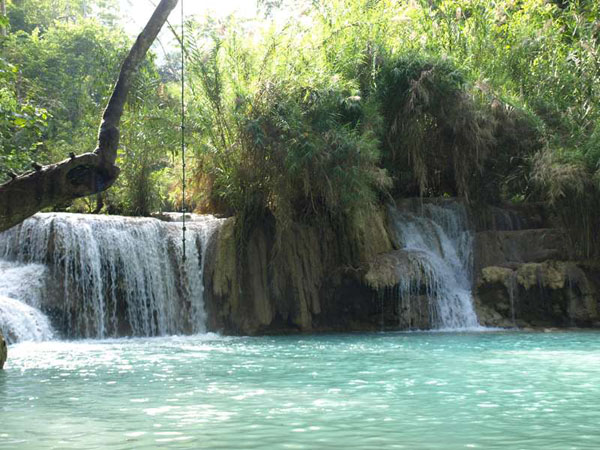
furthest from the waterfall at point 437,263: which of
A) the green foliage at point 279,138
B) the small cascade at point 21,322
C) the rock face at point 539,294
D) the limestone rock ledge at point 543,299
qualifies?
the small cascade at point 21,322

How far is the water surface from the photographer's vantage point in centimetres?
493

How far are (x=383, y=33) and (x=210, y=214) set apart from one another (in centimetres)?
521

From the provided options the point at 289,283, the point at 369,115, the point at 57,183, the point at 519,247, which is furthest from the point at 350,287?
the point at 57,183

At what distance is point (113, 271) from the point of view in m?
13.9

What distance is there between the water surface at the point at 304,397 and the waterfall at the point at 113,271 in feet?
7.87

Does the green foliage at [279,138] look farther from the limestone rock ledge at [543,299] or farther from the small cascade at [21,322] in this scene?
the small cascade at [21,322]

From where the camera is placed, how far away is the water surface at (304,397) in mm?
4930

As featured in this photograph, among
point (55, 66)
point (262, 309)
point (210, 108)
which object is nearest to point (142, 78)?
point (210, 108)

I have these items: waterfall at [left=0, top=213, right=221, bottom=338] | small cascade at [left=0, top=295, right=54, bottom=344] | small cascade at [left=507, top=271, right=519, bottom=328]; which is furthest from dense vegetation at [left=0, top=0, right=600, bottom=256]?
small cascade at [left=0, top=295, right=54, bottom=344]

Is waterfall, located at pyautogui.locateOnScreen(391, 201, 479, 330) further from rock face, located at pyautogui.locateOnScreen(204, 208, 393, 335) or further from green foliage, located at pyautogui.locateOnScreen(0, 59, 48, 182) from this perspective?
green foliage, located at pyautogui.locateOnScreen(0, 59, 48, 182)

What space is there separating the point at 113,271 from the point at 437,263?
588 centimetres

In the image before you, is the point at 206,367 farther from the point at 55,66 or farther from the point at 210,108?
the point at 55,66

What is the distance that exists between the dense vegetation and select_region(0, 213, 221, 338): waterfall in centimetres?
133

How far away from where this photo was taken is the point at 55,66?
1125 inches
